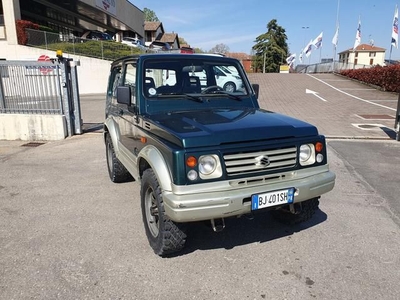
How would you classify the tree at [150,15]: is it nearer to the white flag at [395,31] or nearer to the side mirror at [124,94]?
the white flag at [395,31]

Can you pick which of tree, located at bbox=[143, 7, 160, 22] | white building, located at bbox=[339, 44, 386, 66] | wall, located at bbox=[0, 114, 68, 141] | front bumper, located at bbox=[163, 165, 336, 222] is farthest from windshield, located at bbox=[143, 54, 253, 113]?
tree, located at bbox=[143, 7, 160, 22]

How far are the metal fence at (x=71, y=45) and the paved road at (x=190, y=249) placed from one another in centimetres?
1949

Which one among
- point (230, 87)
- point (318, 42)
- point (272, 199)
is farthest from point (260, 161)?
point (318, 42)

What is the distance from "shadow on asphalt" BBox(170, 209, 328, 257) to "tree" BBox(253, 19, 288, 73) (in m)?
55.3

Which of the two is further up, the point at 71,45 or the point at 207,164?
the point at 71,45

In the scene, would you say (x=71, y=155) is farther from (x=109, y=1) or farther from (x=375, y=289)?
(x=109, y=1)

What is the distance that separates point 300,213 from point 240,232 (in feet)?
2.24

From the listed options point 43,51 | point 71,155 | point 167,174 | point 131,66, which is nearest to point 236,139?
point 167,174

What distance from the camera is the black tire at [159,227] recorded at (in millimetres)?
2830

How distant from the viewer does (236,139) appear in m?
2.64

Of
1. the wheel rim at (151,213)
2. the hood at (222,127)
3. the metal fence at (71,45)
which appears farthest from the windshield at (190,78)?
the metal fence at (71,45)

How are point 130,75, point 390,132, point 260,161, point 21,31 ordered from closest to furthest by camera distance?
point 260,161
point 130,75
point 390,132
point 21,31

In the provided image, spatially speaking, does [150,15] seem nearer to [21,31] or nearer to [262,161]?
[21,31]

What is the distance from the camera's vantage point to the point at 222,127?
277 centimetres
